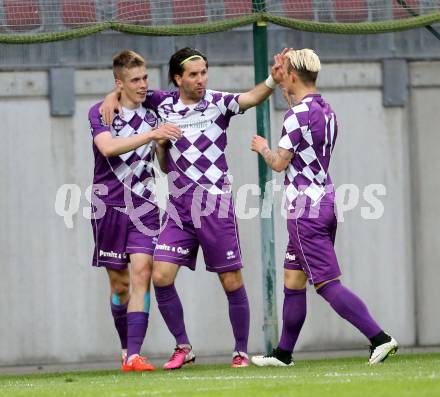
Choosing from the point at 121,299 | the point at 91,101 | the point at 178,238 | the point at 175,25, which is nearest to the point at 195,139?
the point at 178,238

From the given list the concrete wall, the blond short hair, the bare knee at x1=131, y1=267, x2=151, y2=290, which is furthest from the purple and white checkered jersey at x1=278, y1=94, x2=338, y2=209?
the concrete wall

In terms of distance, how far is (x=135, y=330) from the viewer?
26.7ft

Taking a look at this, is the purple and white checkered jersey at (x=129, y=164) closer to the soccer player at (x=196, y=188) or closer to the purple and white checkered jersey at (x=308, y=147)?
the soccer player at (x=196, y=188)

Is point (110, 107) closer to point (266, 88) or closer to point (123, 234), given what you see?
point (123, 234)

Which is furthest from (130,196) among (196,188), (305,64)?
(305,64)

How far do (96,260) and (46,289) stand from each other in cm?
331

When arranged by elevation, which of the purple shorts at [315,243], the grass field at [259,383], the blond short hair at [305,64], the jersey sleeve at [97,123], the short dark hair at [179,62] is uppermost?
the short dark hair at [179,62]

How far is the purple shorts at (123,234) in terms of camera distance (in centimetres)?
829

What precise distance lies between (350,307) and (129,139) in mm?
1574

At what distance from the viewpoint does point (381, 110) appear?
474 inches

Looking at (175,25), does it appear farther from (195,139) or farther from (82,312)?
(82,312)

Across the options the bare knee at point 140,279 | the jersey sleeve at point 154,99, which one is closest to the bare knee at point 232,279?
the bare knee at point 140,279

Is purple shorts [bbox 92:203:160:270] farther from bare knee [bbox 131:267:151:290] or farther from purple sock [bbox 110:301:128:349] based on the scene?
purple sock [bbox 110:301:128:349]

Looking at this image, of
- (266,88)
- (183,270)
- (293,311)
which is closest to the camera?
(293,311)
